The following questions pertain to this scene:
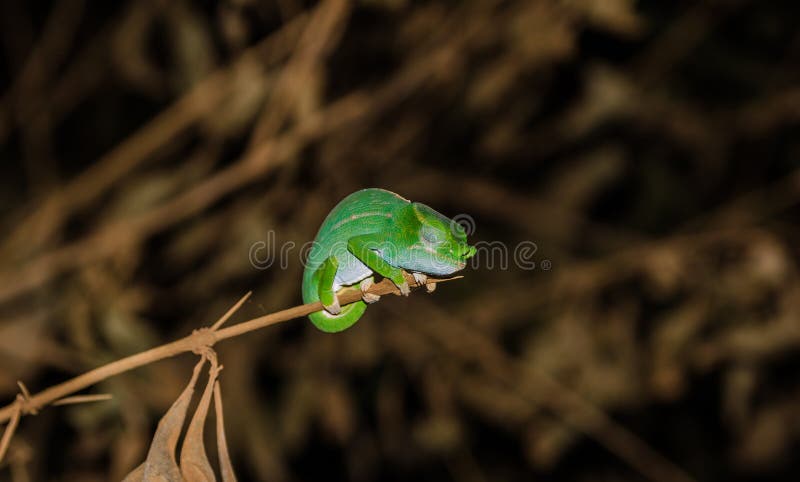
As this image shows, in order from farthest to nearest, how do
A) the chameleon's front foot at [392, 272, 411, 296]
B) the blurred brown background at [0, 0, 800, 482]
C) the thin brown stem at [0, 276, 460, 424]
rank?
the blurred brown background at [0, 0, 800, 482], the chameleon's front foot at [392, 272, 411, 296], the thin brown stem at [0, 276, 460, 424]

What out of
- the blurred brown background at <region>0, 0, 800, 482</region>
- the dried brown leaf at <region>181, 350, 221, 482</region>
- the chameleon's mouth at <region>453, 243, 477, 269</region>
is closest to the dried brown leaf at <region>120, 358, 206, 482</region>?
the dried brown leaf at <region>181, 350, 221, 482</region>

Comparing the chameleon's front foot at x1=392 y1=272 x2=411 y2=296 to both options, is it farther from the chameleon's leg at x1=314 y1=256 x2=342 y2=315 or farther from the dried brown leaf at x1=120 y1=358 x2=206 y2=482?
the dried brown leaf at x1=120 y1=358 x2=206 y2=482

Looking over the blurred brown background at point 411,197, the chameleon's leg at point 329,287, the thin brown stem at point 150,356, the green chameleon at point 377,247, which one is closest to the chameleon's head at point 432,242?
the green chameleon at point 377,247

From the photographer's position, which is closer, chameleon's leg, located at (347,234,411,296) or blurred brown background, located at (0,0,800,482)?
chameleon's leg, located at (347,234,411,296)

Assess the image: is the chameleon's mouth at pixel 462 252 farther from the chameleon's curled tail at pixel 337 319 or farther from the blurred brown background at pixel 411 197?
the blurred brown background at pixel 411 197

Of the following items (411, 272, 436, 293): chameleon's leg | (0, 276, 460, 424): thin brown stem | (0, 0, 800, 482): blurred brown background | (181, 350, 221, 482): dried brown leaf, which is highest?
(0, 0, 800, 482): blurred brown background

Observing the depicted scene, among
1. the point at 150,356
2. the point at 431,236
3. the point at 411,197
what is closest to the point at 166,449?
the point at 150,356

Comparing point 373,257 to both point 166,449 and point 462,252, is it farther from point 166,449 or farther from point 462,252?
point 166,449
